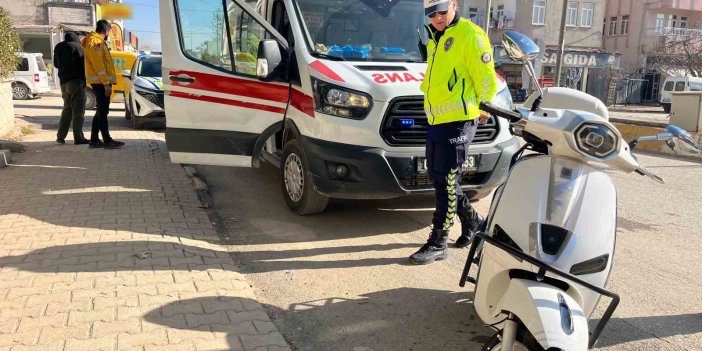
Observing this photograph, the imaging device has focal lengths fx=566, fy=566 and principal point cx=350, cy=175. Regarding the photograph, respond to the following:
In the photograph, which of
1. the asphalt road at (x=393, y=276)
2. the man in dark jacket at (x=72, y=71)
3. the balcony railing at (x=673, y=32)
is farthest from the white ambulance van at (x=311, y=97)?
the balcony railing at (x=673, y=32)

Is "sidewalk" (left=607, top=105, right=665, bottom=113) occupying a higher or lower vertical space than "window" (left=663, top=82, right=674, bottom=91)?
lower

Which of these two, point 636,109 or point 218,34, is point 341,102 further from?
point 636,109

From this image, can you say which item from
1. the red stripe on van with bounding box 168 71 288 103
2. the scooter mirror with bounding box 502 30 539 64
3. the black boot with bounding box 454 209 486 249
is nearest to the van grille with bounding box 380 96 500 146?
the black boot with bounding box 454 209 486 249

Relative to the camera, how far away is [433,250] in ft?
15.0

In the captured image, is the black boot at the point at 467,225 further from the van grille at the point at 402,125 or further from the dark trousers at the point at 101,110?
the dark trousers at the point at 101,110

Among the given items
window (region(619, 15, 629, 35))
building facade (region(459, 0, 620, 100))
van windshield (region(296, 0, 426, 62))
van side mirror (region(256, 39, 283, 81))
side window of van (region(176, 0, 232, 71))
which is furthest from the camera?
window (region(619, 15, 629, 35))

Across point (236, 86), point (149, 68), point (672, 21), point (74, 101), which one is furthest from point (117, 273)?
point (672, 21)

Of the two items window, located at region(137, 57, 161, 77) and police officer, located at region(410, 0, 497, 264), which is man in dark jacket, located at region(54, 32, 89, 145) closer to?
window, located at region(137, 57, 161, 77)

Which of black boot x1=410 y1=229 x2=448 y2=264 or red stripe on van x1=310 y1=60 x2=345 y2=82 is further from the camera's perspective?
red stripe on van x1=310 y1=60 x2=345 y2=82

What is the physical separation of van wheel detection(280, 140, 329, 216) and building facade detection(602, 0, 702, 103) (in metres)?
46.4

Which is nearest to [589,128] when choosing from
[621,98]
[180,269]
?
[180,269]

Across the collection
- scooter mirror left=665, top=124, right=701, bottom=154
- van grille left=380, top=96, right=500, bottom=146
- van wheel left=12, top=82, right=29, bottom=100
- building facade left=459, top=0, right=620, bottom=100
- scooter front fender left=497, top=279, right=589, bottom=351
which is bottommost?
van wheel left=12, top=82, right=29, bottom=100

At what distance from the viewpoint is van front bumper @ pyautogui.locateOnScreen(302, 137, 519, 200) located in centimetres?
489

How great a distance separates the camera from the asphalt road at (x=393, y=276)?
345cm
